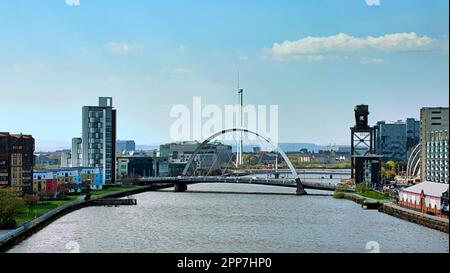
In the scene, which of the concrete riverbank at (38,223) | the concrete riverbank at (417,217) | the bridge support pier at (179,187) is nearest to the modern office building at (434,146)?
the concrete riverbank at (417,217)

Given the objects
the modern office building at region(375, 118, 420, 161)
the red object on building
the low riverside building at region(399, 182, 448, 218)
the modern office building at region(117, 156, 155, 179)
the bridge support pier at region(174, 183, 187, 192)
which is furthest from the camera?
the modern office building at region(375, 118, 420, 161)

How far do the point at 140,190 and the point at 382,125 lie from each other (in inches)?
563

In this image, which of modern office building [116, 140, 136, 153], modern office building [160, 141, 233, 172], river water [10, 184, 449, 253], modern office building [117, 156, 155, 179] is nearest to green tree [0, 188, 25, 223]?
river water [10, 184, 449, 253]

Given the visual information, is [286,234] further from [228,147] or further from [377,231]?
[228,147]

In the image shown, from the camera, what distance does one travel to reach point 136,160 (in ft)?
89.9

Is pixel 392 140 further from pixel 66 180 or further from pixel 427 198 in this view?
pixel 427 198

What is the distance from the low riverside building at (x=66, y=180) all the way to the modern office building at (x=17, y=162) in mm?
512

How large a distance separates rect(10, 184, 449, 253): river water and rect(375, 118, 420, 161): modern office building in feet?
60.9

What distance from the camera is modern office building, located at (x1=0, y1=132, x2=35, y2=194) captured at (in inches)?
524

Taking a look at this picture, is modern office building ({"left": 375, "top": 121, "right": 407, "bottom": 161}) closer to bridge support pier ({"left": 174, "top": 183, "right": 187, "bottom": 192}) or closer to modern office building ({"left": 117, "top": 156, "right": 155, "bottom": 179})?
modern office building ({"left": 117, "top": 156, "right": 155, "bottom": 179})
